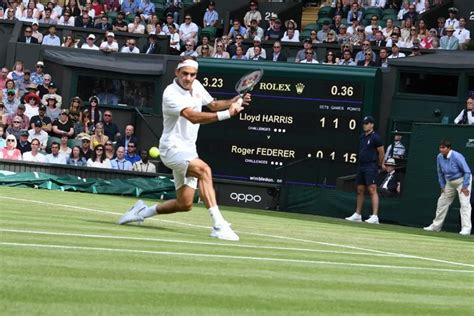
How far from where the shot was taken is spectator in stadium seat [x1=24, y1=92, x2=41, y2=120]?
1102 inches

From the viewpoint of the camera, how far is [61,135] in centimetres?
2728

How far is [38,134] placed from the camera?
26938 millimetres

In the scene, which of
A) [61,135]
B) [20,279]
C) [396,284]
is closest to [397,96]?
[61,135]

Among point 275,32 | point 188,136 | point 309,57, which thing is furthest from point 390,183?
point 188,136

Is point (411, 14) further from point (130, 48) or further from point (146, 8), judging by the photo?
point (146, 8)

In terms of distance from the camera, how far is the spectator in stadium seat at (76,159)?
2614cm

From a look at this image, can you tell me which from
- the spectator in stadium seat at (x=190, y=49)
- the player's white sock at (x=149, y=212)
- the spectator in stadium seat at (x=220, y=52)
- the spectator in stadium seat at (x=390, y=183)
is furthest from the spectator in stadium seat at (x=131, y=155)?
the player's white sock at (x=149, y=212)

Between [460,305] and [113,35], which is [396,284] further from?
[113,35]

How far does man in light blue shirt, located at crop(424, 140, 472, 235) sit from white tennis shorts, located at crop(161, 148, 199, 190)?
994cm

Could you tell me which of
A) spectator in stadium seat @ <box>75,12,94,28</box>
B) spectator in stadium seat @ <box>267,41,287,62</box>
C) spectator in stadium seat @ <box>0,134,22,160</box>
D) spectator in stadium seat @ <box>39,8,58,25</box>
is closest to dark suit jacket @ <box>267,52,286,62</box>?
spectator in stadium seat @ <box>267,41,287,62</box>

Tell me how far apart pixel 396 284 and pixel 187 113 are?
3771 mm

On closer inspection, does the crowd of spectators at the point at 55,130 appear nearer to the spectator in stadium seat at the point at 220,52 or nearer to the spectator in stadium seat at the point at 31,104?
the spectator in stadium seat at the point at 31,104

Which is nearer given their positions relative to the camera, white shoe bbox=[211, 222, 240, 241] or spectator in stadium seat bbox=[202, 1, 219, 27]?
white shoe bbox=[211, 222, 240, 241]

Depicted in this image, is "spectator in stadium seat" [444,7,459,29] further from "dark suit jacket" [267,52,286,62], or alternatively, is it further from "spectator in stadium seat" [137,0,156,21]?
"spectator in stadium seat" [137,0,156,21]
